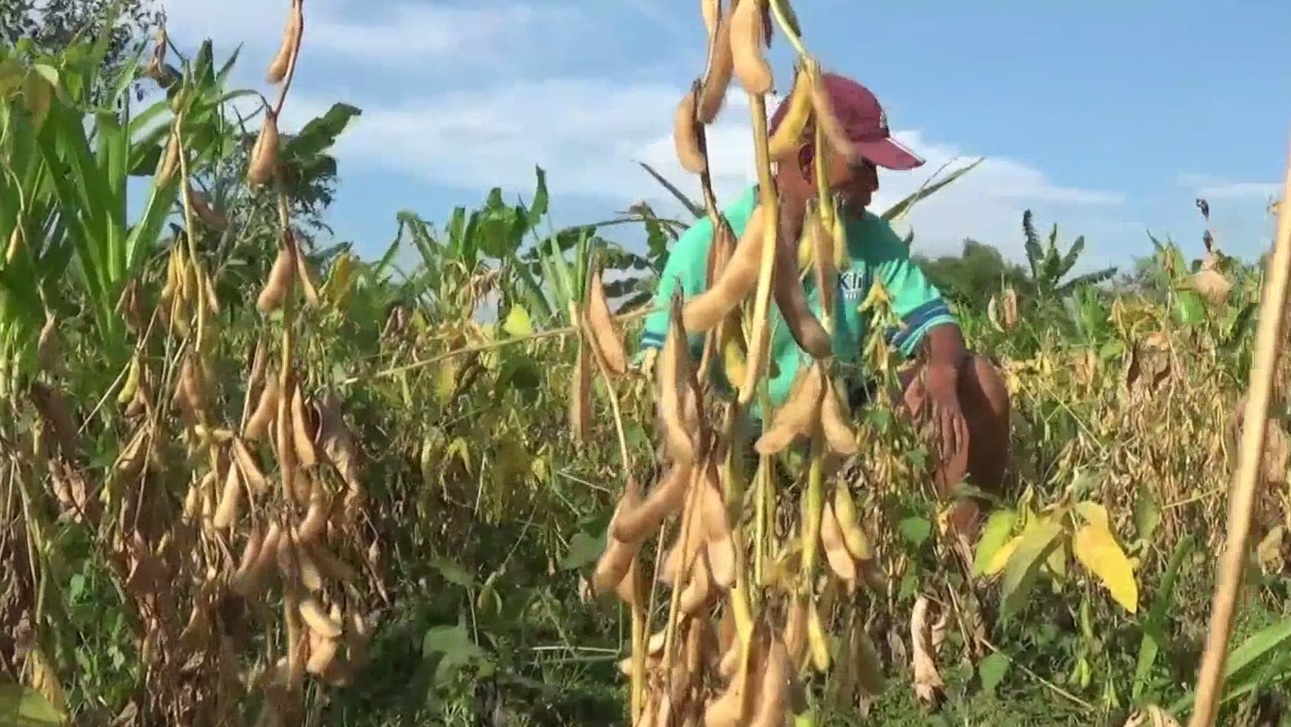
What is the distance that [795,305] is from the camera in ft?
2.00

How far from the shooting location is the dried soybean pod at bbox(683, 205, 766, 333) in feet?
2.01

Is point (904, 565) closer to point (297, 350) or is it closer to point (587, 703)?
point (587, 703)

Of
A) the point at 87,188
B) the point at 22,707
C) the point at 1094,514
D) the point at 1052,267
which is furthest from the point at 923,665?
the point at 1052,267

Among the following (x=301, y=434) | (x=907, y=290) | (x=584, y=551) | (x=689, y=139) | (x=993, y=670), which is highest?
(x=907, y=290)

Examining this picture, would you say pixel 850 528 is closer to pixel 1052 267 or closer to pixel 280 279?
pixel 280 279

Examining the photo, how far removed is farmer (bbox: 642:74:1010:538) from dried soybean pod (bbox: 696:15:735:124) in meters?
1.28

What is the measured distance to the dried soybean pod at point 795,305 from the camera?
607 mm

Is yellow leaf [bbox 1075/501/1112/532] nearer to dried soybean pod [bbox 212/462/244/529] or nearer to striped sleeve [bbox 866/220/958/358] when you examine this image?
dried soybean pod [bbox 212/462/244/529]

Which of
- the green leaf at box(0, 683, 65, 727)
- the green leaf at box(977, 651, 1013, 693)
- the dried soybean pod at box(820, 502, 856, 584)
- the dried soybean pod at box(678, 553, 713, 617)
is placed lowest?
the green leaf at box(977, 651, 1013, 693)

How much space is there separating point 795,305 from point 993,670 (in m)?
1.11

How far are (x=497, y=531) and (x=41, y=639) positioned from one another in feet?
3.12

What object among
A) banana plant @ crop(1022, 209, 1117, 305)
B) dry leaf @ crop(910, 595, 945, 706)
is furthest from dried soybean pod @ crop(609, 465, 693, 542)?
banana plant @ crop(1022, 209, 1117, 305)

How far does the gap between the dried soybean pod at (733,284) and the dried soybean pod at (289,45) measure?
0.39 metres

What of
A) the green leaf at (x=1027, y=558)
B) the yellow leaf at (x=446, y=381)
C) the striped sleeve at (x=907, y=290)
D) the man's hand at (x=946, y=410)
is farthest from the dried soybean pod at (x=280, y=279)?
the striped sleeve at (x=907, y=290)
